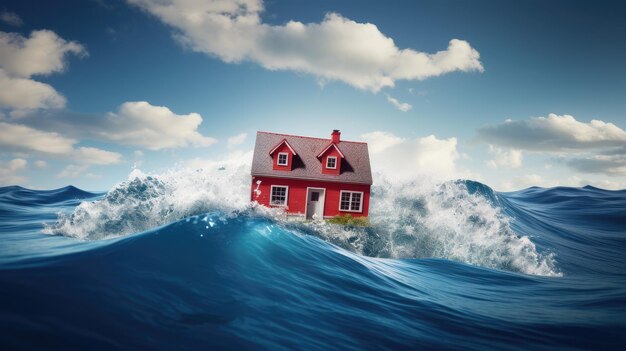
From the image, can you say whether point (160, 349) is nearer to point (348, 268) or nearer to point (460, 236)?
point (348, 268)

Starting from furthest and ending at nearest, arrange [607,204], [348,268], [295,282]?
[607,204] → [348,268] → [295,282]

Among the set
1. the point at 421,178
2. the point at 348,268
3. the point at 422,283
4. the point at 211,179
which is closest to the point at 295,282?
the point at 348,268

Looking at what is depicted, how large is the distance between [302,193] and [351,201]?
2983 millimetres

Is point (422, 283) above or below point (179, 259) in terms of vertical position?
below

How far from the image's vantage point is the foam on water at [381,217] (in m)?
10.2

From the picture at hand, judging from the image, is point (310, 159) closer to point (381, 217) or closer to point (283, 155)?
point (283, 155)

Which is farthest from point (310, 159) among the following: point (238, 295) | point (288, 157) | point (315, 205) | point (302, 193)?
point (238, 295)

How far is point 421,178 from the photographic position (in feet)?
63.6

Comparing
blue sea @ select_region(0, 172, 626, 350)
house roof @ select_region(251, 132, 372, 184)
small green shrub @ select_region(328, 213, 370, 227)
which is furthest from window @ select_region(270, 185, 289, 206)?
blue sea @ select_region(0, 172, 626, 350)

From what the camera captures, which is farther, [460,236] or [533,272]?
[460,236]

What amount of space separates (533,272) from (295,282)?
40.2ft

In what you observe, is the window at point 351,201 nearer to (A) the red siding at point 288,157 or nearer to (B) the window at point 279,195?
(B) the window at point 279,195

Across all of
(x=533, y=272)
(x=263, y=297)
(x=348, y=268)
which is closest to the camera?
(x=263, y=297)

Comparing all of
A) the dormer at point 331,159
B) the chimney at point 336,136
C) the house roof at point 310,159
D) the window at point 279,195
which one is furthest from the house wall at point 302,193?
the chimney at point 336,136
